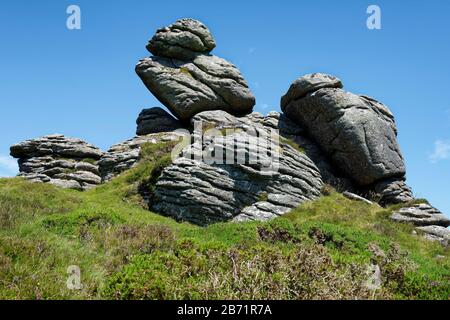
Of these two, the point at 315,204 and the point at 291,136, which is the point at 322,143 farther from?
the point at 315,204

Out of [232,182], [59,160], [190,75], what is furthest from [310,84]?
[59,160]

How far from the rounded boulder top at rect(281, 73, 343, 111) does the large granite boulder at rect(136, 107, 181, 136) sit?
14.3m

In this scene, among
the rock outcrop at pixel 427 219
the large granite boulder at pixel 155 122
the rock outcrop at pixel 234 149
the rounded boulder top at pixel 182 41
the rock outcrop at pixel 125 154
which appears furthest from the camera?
the rounded boulder top at pixel 182 41

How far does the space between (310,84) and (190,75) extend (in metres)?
14.6

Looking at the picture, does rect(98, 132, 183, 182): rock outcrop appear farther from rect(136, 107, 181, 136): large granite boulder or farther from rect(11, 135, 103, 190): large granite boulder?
rect(11, 135, 103, 190): large granite boulder

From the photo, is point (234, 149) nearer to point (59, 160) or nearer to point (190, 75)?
point (190, 75)

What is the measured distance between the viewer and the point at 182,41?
4819 centimetres

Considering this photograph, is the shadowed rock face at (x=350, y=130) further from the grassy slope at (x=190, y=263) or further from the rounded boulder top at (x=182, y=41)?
the grassy slope at (x=190, y=263)

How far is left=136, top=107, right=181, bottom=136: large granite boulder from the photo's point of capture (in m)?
47.3

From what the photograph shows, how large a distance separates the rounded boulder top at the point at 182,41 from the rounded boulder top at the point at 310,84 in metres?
14.4

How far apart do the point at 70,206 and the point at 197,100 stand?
→ 22.4 metres

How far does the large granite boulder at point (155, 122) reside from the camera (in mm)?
47344

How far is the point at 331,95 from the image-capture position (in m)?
37.3

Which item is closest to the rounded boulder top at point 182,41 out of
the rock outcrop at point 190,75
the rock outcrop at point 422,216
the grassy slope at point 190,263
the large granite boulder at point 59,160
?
the rock outcrop at point 190,75
